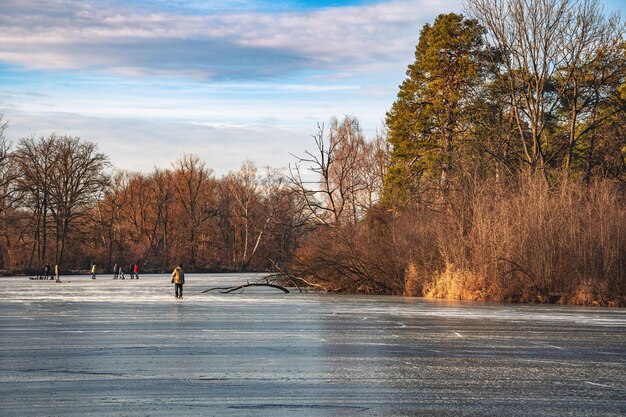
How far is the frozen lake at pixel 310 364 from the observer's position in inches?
449

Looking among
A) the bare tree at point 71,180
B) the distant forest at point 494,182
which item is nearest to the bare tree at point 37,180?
the bare tree at point 71,180

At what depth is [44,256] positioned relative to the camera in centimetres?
9838

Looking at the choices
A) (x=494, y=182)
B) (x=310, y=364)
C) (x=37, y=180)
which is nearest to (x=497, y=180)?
(x=494, y=182)

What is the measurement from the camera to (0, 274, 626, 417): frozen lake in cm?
1141

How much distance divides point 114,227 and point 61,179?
2004cm

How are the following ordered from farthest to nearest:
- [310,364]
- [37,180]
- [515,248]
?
[37,180], [515,248], [310,364]

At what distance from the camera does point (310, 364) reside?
15602mm

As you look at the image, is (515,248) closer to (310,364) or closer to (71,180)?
(310,364)

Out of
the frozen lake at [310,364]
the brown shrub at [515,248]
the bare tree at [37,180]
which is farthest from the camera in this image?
the bare tree at [37,180]

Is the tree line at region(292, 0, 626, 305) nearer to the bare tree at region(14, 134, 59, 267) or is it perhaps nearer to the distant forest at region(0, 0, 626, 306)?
the distant forest at region(0, 0, 626, 306)

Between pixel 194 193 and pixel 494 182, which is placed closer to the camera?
pixel 494 182

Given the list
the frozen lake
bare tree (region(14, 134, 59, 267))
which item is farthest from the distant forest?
bare tree (region(14, 134, 59, 267))

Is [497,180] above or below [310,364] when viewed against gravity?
above

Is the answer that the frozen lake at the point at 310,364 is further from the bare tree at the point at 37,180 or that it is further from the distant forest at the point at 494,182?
the bare tree at the point at 37,180
